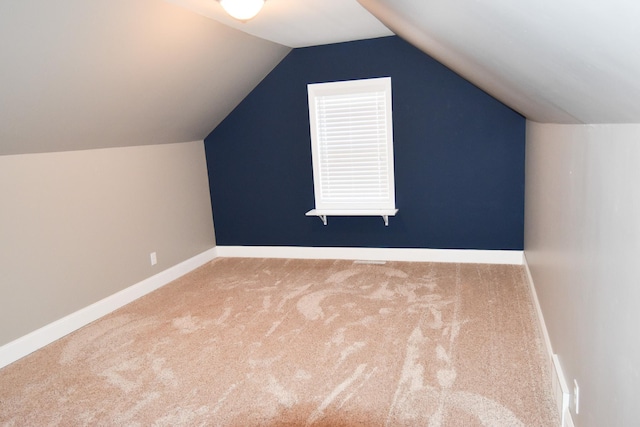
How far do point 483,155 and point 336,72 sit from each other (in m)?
1.66

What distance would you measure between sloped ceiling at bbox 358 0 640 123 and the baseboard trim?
3209 mm

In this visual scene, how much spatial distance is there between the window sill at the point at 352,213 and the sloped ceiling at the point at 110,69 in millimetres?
1523

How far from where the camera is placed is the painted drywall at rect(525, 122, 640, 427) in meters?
1.24

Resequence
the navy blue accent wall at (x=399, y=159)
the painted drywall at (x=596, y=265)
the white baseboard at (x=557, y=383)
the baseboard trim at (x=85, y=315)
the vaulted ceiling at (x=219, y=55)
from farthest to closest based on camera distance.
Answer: the navy blue accent wall at (x=399, y=159) < the baseboard trim at (x=85, y=315) < the white baseboard at (x=557, y=383) < the painted drywall at (x=596, y=265) < the vaulted ceiling at (x=219, y=55)

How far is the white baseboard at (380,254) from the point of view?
4.55 m

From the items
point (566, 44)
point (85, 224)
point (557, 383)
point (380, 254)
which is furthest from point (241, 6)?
point (380, 254)

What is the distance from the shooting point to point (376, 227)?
4891 millimetres

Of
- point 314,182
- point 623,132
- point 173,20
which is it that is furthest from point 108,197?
point 623,132

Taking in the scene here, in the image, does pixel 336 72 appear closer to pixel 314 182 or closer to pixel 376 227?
pixel 314 182

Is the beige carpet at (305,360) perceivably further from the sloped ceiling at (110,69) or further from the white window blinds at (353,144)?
the sloped ceiling at (110,69)

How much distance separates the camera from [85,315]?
3.65m

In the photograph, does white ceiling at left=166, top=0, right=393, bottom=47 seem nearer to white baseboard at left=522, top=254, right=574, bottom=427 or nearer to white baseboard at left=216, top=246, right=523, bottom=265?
white baseboard at left=216, top=246, right=523, bottom=265

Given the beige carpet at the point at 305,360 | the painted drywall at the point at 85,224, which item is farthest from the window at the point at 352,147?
the painted drywall at the point at 85,224

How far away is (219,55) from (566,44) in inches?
131
